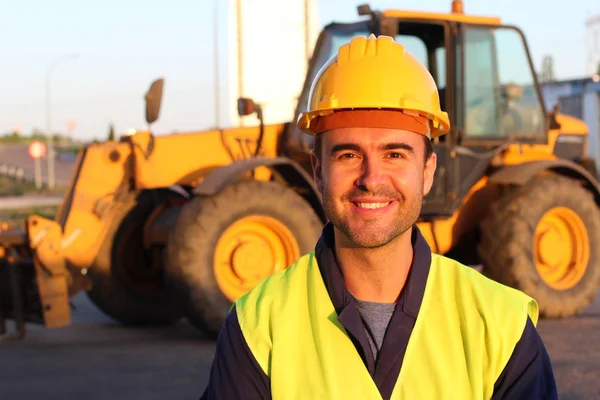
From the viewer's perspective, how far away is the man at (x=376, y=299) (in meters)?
2.58

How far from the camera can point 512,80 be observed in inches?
394

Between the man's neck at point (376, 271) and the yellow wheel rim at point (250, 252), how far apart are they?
215 inches

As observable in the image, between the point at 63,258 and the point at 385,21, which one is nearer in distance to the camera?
the point at 63,258

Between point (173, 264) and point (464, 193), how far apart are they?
2900 mm

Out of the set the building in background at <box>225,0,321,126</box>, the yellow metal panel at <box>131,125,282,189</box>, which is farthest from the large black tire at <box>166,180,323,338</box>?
the building in background at <box>225,0,321,126</box>

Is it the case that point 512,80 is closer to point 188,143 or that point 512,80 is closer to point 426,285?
point 188,143

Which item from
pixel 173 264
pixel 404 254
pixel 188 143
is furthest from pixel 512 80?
pixel 404 254

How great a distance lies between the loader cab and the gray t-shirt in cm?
637

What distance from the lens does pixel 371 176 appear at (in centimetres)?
275

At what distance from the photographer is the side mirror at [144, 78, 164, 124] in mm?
8273

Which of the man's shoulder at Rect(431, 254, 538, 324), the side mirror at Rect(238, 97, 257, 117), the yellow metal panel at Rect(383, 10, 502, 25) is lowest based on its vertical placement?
the man's shoulder at Rect(431, 254, 538, 324)

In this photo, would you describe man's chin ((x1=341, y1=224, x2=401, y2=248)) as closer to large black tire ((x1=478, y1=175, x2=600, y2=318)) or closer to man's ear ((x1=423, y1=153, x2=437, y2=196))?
man's ear ((x1=423, y1=153, x2=437, y2=196))

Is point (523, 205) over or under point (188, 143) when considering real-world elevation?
under

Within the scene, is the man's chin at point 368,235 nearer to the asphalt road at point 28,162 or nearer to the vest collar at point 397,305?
the vest collar at point 397,305
